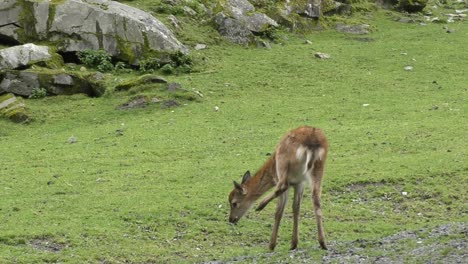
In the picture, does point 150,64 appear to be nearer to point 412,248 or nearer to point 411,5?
point 411,5

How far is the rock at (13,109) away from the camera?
2181 centimetres

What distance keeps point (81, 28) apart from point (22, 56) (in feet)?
8.00

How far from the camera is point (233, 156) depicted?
1750 centimetres

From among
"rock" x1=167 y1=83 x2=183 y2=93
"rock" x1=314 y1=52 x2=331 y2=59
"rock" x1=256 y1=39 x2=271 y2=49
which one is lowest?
"rock" x1=256 y1=39 x2=271 y2=49

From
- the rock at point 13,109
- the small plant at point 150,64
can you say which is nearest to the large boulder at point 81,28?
the small plant at point 150,64

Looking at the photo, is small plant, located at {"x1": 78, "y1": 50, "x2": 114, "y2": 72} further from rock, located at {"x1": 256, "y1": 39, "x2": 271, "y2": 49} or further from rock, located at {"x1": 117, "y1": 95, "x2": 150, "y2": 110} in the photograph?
rock, located at {"x1": 256, "y1": 39, "x2": 271, "y2": 49}

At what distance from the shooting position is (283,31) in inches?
1210

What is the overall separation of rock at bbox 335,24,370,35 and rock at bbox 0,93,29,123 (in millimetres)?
14834

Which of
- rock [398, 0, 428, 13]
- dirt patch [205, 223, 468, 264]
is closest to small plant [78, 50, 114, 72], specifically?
dirt patch [205, 223, 468, 264]

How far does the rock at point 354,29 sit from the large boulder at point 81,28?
29.5 ft

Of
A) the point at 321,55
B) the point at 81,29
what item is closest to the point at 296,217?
the point at 81,29

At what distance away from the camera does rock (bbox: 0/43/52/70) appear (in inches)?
933

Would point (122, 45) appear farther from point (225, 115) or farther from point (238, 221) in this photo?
point (238, 221)

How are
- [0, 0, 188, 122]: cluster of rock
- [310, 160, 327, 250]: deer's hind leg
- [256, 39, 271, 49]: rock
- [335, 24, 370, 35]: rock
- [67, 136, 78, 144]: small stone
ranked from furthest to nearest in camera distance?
[335, 24, 370, 35]: rock → [256, 39, 271, 49]: rock → [0, 0, 188, 122]: cluster of rock → [67, 136, 78, 144]: small stone → [310, 160, 327, 250]: deer's hind leg
